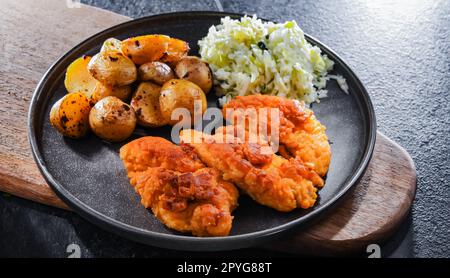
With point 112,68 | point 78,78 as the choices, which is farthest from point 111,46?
point 78,78

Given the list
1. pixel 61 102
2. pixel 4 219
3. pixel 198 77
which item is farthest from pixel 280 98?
pixel 4 219

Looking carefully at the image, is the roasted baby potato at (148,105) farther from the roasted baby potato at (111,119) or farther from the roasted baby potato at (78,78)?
the roasted baby potato at (78,78)

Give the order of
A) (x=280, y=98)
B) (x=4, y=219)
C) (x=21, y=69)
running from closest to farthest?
(x=4, y=219) → (x=280, y=98) → (x=21, y=69)

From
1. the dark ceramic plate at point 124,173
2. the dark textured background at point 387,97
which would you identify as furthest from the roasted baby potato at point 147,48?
the dark textured background at point 387,97

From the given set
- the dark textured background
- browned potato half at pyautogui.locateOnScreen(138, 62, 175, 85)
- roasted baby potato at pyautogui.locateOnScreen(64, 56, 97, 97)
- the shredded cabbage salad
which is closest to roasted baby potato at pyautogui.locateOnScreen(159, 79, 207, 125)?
browned potato half at pyautogui.locateOnScreen(138, 62, 175, 85)

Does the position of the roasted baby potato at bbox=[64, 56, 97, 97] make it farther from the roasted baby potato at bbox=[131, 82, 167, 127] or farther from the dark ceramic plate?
the roasted baby potato at bbox=[131, 82, 167, 127]

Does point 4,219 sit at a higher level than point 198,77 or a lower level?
lower

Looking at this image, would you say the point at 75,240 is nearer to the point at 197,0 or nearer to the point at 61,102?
the point at 61,102
